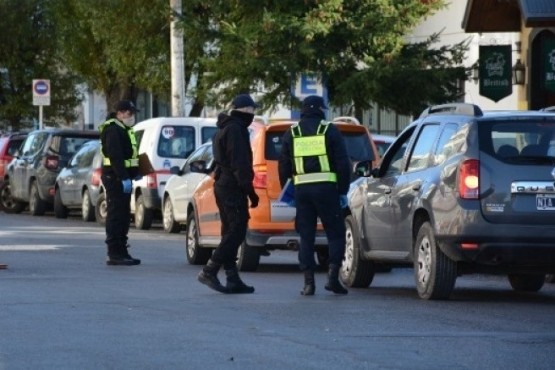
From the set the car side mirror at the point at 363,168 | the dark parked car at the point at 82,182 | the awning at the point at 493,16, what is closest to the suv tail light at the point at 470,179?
the car side mirror at the point at 363,168

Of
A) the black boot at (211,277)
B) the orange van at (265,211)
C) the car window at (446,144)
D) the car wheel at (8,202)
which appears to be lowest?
the car wheel at (8,202)

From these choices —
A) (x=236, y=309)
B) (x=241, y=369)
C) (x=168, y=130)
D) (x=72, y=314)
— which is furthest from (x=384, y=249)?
(x=168, y=130)

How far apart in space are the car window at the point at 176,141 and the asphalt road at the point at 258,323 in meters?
8.30

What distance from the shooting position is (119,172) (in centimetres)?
1958

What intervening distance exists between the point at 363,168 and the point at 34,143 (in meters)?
20.1

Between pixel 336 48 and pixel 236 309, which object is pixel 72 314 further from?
pixel 336 48

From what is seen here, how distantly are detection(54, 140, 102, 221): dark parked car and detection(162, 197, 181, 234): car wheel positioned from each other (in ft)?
11.7

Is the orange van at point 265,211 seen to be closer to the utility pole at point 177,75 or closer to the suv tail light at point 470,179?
the suv tail light at point 470,179

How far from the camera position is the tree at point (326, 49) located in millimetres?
31359

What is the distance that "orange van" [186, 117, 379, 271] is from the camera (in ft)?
59.5

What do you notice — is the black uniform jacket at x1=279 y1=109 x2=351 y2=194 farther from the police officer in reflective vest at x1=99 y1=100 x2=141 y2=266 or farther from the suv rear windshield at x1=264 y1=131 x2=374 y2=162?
the police officer in reflective vest at x1=99 y1=100 x2=141 y2=266

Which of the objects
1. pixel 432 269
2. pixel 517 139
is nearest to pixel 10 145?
pixel 432 269

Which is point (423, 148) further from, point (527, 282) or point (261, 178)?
point (261, 178)

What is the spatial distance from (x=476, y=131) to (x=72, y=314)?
363 cm
